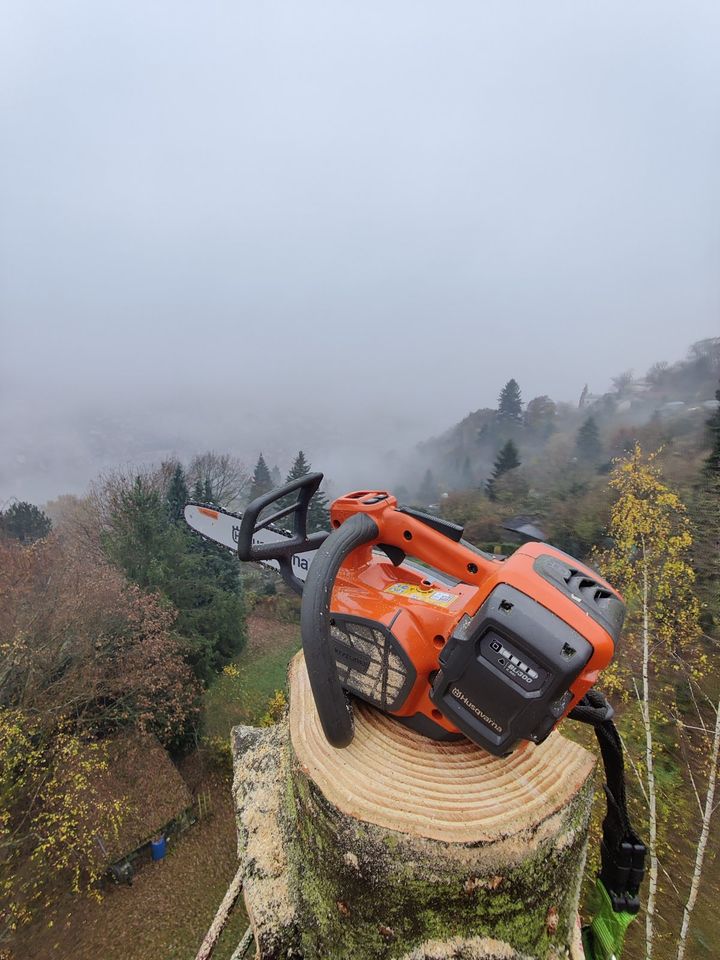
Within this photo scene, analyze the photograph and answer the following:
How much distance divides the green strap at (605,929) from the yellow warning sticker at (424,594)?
1.82 metres

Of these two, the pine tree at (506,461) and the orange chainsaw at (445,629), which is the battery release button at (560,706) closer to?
the orange chainsaw at (445,629)

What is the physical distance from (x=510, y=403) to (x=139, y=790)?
37624 mm

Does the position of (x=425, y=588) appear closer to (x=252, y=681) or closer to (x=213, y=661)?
(x=213, y=661)

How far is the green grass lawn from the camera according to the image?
13562mm

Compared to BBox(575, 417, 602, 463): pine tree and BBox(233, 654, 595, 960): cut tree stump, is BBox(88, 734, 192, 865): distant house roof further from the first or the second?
BBox(575, 417, 602, 463): pine tree

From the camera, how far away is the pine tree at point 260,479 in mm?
29587

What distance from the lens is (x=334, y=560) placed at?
1991 mm

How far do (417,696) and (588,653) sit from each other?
89 centimetres

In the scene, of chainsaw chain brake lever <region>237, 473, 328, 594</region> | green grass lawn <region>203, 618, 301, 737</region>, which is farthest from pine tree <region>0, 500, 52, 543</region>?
chainsaw chain brake lever <region>237, 473, 328, 594</region>

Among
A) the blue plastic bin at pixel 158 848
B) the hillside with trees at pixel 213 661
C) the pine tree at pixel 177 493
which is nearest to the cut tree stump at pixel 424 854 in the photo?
the hillside with trees at pixel 213 661

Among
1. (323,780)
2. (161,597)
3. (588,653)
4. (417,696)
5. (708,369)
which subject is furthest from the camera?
(708,369)

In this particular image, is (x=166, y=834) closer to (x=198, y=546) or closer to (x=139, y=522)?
(x=139, y=522)

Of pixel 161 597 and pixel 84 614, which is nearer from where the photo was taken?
pixel 84 614

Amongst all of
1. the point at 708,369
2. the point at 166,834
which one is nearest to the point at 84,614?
the point at 166,834
